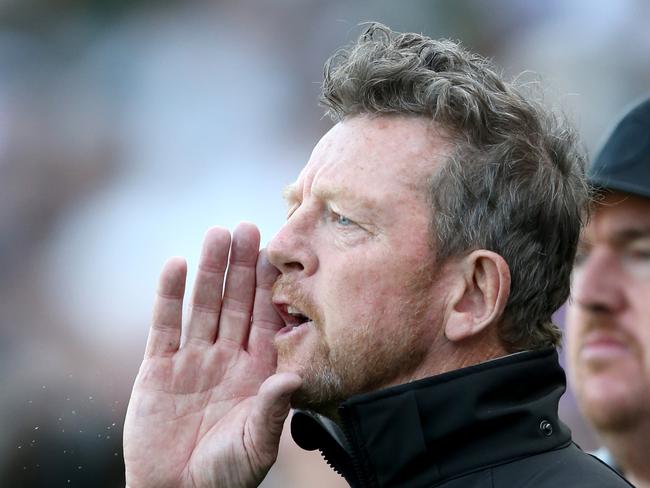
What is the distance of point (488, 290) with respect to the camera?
2355mm

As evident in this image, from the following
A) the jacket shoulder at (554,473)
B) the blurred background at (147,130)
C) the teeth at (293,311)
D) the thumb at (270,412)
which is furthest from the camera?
the blurred background at (147,130)

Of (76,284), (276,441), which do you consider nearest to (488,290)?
(276,441)

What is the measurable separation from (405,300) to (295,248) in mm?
289

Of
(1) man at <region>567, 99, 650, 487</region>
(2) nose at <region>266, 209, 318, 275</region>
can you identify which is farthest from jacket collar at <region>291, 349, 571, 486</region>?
(1) man at <region>567, 99, 650, 487</region>

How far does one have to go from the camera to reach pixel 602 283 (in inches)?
126

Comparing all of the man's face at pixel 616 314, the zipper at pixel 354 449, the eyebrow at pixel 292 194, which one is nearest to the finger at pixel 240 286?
the eyebrow at pixel 292 194

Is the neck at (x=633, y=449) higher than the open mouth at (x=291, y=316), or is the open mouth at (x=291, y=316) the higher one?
the open mouth at (x=291, y=316)

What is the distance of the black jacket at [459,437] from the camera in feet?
7.01

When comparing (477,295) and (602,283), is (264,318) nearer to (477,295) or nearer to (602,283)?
(477,295)

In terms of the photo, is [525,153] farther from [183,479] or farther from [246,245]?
[183,479]

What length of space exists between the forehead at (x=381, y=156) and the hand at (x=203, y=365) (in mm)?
298

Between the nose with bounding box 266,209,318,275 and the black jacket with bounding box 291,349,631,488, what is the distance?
0.38 metres

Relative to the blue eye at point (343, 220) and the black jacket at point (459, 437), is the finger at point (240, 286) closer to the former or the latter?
the blue eye at point (343, 220)

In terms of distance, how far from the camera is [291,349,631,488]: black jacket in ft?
7.01
